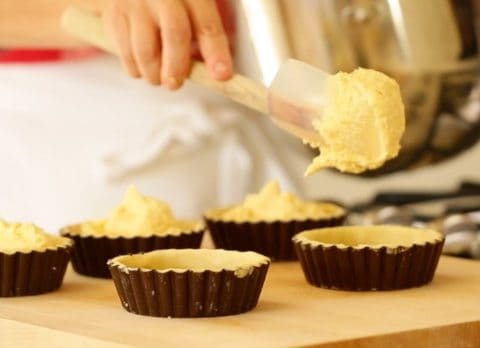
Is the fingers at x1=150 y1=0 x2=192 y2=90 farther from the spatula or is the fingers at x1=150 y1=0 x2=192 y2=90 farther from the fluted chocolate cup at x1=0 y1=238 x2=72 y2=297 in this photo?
the fluted chocolate cup at x1=0 y1=238 x2=72 y2=297

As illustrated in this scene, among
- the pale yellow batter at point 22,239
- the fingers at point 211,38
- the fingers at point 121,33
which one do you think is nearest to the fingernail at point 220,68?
the fingers at point 211,38

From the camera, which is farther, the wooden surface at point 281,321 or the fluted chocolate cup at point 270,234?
the fluted chocolate cup at point 270,234

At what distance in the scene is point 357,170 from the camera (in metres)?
1.09

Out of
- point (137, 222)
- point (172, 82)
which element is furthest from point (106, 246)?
point (172, 82)

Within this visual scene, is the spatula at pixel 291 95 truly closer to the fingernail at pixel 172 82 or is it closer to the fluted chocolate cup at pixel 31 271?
the fingernail at pixel 172 82

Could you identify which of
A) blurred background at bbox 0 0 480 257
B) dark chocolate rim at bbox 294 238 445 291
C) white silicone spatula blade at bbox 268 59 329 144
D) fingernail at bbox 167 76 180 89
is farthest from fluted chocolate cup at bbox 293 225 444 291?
blurred background at bbox 0 0 480 257

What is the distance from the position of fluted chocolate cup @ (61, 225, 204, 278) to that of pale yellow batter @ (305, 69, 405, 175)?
0.22 metres

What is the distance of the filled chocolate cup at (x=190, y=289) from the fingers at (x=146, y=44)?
290 millimetres

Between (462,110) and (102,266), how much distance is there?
57 cm

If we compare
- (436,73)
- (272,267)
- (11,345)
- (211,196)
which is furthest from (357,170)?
(211,196)

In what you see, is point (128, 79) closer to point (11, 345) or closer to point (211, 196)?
point (211, 196)

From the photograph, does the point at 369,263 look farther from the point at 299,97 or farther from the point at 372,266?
the point at 299,97

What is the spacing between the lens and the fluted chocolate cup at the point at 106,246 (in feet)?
3.97

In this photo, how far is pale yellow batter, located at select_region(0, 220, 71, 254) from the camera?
112 centimetres
